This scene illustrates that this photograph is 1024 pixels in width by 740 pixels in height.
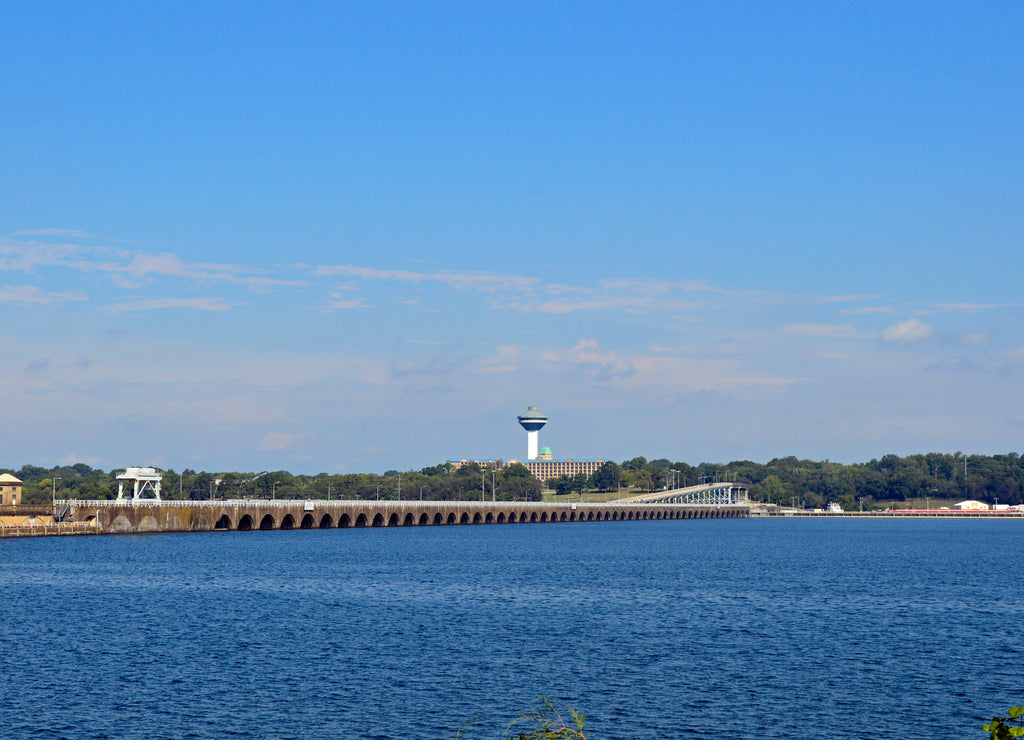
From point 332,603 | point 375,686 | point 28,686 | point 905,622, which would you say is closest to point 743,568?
point 905,622

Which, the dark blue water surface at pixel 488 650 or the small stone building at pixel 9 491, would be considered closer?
the dark blue water surface at pixel 488 650

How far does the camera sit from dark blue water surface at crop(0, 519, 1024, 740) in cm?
3959

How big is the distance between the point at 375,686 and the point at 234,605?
28.3 meters

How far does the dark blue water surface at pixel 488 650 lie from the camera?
3959 centimetres

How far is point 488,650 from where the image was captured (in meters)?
53.2

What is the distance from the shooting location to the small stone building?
6206 inches

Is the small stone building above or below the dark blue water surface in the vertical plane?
above

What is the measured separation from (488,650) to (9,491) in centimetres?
12770

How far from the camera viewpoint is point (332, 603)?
236ft

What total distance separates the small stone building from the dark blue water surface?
60.4m

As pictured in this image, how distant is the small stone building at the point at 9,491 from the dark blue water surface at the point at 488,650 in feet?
198

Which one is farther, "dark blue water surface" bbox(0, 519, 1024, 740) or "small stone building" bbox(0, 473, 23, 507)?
"small stone building" bbox(0, 473, 23, 507)

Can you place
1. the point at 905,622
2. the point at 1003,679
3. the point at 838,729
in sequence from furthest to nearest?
the point at 905,622 < the point at 1003,679 < the point at 838,729

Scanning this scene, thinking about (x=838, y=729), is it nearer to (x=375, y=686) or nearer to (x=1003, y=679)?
(x=1003, y=679)
